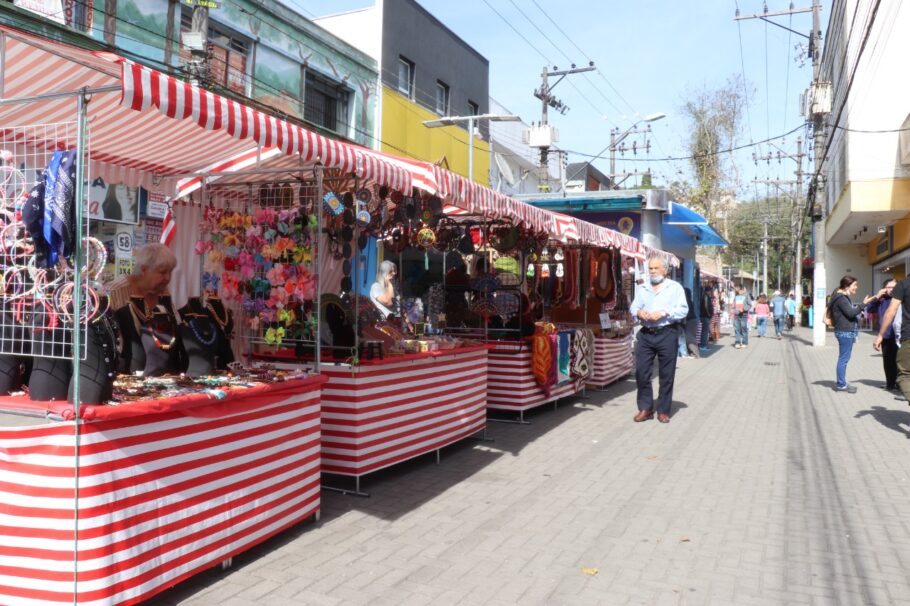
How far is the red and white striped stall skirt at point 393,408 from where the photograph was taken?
507cm

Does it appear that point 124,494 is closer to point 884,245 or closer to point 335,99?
point 335,99

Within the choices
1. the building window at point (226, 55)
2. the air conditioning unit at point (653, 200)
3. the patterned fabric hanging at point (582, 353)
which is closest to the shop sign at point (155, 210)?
the building window at point (226, 55)

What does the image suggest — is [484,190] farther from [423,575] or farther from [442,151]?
[442,151]

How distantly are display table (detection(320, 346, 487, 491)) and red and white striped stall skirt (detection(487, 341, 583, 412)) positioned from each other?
53.6 inches

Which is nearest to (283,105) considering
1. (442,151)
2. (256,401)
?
(442,151)

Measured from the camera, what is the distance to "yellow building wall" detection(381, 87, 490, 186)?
18.5 metres

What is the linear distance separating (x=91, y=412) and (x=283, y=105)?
42.4 feet

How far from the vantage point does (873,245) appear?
96.3 ft

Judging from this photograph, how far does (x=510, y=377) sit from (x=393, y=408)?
9.56 ft

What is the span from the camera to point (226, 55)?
13.3 m

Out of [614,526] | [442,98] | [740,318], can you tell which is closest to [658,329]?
[614,526]

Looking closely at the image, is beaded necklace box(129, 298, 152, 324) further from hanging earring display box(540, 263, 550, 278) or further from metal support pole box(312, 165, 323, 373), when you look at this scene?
hanging earring display box(540, 263, 550, 278)

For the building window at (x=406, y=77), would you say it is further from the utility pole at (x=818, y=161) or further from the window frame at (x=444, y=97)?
the utility pole at (x=818, y=161)

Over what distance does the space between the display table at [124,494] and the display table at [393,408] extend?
1.26 meters
